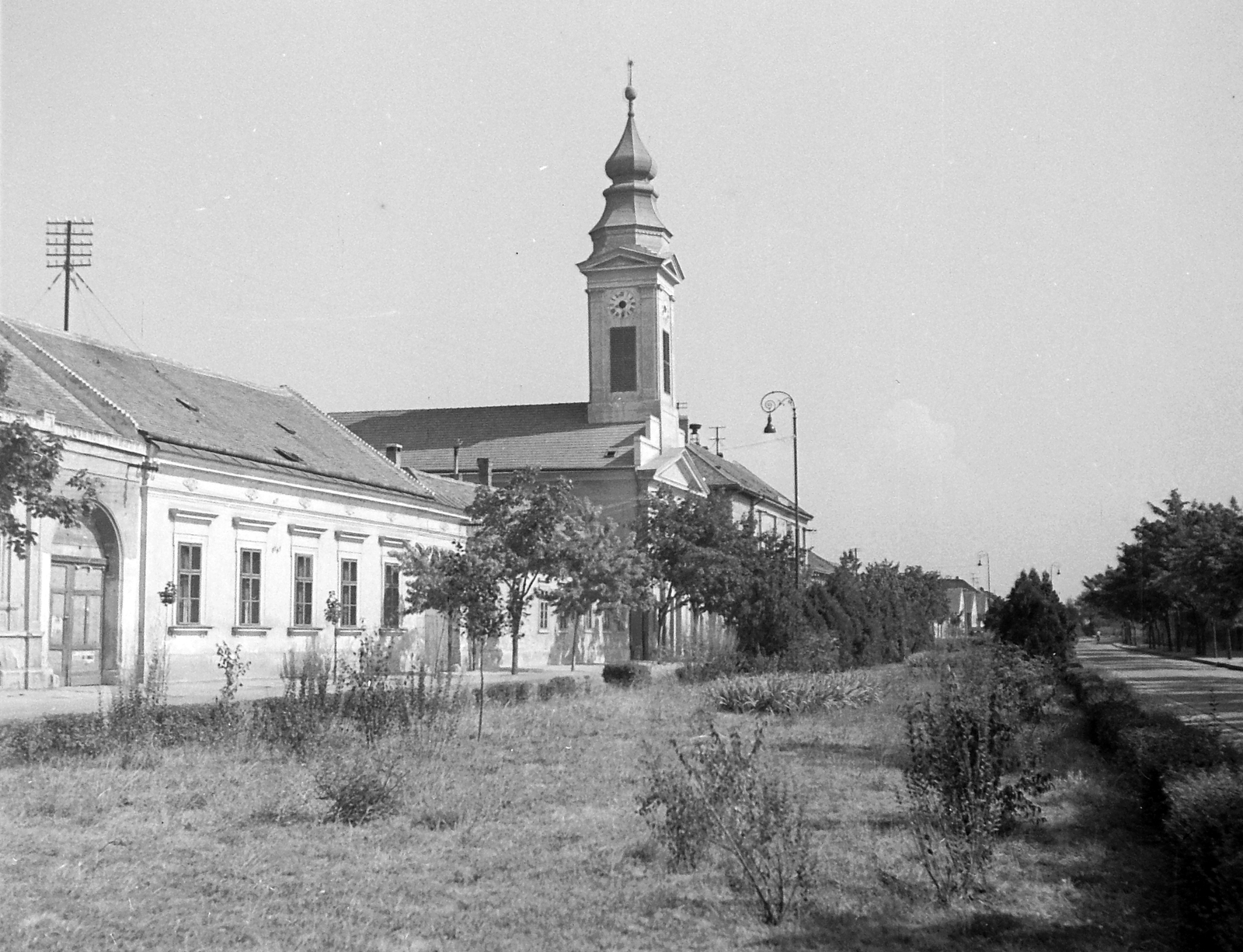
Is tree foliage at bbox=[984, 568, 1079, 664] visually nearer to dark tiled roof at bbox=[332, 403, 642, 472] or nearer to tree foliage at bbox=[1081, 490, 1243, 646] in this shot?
tree foliage at bbox=[1081, 490, 1243, 646]

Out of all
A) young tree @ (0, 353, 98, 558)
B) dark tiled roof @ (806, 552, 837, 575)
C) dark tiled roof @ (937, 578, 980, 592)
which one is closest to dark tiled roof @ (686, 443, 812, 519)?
dark tiled roof @ (806, 552, 837, 575)

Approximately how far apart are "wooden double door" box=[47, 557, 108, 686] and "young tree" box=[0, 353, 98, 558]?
10.00 metres

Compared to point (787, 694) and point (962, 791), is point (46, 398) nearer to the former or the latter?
point (787, 694)

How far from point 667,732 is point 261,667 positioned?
13.9 metres

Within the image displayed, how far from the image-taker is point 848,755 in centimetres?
1590

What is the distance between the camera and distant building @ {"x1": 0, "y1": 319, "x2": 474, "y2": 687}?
2308cm

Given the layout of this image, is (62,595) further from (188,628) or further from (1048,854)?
(1048,854)

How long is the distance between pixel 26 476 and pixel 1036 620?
61.9ft

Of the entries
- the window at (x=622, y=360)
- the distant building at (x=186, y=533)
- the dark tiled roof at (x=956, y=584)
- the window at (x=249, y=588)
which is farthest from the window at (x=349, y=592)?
the dark tiled roof at (x=956, y=584)

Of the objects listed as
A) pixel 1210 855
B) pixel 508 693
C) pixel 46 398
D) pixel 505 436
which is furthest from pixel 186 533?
pixel 505 436

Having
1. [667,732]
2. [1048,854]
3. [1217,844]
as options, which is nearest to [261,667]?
[667,732]

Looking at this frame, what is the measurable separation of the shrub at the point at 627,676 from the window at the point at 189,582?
8.90 metres

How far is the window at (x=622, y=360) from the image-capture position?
181 feet

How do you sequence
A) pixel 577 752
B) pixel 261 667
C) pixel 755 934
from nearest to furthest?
pixel 755 934, pixel 577 752, pixel 261 667
